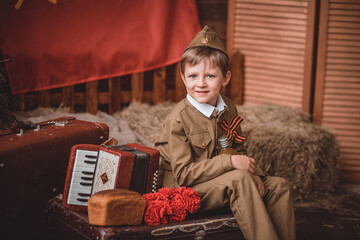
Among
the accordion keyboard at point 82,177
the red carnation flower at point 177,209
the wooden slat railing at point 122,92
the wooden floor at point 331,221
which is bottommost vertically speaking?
the wooden floor at point 331,221

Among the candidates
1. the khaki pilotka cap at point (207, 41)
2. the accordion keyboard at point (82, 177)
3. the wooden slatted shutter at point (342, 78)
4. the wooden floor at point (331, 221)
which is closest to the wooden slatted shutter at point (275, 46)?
the wooden slatted shutter at point (342, 78)

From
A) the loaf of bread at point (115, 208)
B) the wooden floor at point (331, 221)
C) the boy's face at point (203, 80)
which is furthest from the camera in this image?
the wooden floor at point (331, 221)

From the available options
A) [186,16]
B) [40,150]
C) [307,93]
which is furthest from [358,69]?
[40,150]

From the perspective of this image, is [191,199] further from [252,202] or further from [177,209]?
[252,202]

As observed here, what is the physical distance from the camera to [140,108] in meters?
3.82

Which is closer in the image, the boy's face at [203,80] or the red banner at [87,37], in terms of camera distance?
the boy's face at [203,80]

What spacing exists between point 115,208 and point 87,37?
7.69 ft

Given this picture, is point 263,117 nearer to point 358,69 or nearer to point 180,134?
point 358,69

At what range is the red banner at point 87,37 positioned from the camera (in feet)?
11.0

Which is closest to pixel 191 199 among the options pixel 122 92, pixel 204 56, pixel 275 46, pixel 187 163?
pixel 187 163

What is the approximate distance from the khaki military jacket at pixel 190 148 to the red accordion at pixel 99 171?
0.61ft

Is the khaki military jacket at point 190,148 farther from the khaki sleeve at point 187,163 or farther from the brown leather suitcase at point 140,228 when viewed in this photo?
the brown leather suitcase at point 140,228

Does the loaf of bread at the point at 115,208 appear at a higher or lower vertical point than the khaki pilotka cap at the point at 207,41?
lower

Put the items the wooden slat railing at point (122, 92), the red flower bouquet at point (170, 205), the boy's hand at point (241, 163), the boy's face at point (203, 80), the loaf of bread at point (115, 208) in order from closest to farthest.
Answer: the loaf of bread at point (115, 208) < the red flower bouquet at point (170, 205) < the boy's hand at point (241, 163) < the boy's face at point (203, 80) < the wooden slat railing at point (122, 92)
